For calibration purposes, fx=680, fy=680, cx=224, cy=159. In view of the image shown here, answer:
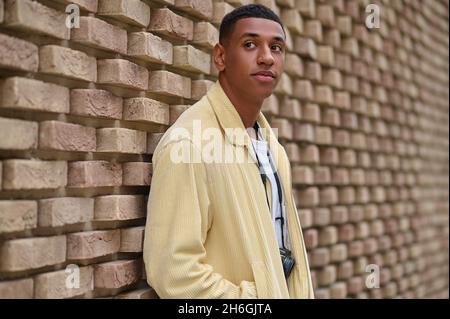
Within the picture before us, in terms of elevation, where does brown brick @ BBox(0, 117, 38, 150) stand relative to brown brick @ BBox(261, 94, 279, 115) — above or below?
below

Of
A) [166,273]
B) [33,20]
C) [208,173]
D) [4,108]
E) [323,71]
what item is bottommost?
[166,273]

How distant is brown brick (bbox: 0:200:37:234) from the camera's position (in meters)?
1.59

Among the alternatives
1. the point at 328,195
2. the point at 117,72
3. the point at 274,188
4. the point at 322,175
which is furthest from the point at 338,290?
the point at 117,72

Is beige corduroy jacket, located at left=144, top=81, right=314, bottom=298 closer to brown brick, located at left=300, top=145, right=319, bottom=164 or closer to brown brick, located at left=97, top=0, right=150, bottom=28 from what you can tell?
brown brick, located at left=97, top=0, right=150, bottom=28

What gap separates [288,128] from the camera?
10.1 ft

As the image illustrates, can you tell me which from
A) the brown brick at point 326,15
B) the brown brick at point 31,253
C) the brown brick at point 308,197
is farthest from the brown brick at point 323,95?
the brown brick at point 31,253

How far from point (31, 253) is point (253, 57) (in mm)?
857

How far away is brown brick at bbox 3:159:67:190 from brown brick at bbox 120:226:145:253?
294 mm

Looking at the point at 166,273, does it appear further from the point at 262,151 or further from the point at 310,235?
the point at 310,235

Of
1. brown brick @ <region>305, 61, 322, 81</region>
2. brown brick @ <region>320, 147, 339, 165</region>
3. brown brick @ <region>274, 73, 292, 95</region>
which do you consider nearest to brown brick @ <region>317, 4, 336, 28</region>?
brown brick @ <region>305, 61, 322, 81</region>

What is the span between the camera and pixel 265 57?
6.62 ft

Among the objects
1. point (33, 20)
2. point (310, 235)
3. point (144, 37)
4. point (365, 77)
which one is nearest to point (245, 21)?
point (144, 37)

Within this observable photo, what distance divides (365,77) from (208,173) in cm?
221

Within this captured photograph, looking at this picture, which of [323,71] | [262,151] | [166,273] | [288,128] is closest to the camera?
[166,273]
